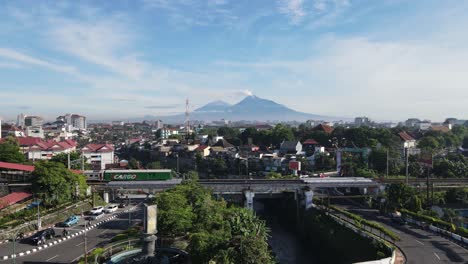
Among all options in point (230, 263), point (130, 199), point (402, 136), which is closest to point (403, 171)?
point (402, 136)

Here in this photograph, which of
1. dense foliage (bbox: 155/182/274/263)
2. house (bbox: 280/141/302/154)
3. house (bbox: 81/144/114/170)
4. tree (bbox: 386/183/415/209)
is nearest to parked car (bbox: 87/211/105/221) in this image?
dense foliage (bbox: 155/182/274/263)

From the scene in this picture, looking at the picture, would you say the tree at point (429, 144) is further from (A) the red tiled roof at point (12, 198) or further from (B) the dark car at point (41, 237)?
(B) the dark car at point (41, 237)

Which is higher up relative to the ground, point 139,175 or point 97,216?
point 139,175

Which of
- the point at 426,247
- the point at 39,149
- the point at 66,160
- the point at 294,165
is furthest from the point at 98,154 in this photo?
the point at 426,247

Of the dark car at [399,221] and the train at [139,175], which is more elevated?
the train at [139,175]

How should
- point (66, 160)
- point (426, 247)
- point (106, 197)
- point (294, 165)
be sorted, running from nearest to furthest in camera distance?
point (426, 247)
point (106, 197)
point (66, 160)
point (294, 165)

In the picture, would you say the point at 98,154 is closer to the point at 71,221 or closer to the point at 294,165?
the point at 294,165

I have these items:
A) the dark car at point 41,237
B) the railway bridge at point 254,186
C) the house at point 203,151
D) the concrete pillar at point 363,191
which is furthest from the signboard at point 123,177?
the house at point 203,151
